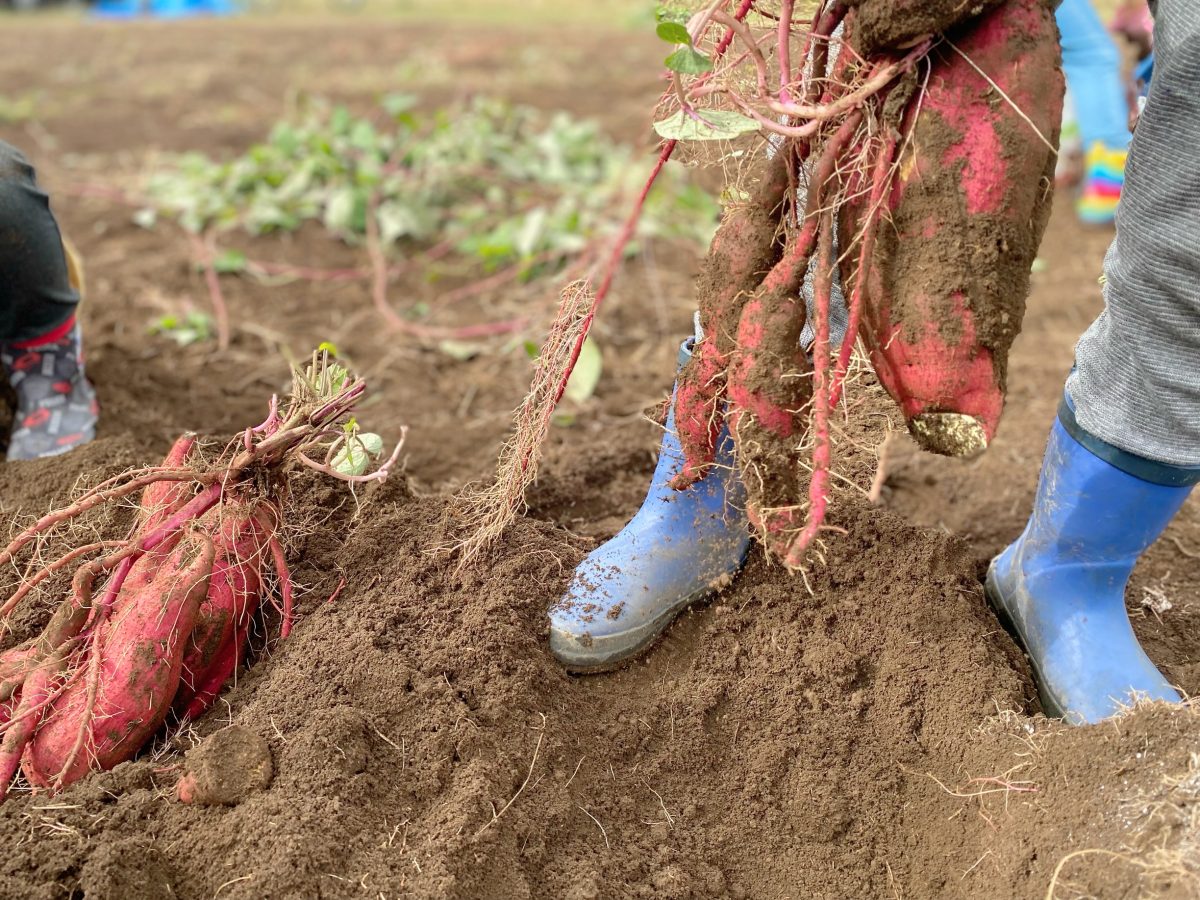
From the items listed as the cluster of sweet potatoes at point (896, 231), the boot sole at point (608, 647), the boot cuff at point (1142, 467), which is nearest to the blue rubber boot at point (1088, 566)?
A: the boot cuff at point (1142, 467)

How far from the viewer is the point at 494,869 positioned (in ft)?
3.97

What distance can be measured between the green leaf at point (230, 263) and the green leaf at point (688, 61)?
9.00ft

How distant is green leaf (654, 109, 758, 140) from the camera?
1.23 meters

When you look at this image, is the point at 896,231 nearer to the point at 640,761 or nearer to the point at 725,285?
the point at 725,285

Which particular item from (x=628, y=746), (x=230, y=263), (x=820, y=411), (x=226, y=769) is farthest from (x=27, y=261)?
(x=230, y=263)

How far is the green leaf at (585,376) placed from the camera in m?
2.62

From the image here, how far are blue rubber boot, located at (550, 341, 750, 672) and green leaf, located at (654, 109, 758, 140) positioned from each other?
38 centimetres

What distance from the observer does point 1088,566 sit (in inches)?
56.2

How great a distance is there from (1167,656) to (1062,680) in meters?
0.26

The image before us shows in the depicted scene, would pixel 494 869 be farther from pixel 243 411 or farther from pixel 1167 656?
pixel 243 411

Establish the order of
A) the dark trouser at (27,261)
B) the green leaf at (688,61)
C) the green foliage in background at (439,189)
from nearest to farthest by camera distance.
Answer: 1. the green leaf at (688,61)
2. the dark trouser at (27,261)
3. the green foliage in background at (439,189)

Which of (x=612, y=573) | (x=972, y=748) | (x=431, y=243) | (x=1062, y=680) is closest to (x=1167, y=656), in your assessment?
(x=1062, y=680)

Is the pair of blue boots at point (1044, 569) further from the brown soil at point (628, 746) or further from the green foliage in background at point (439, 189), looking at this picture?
the green foliage in background at point (439, 189)

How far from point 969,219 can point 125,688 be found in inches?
46.6
